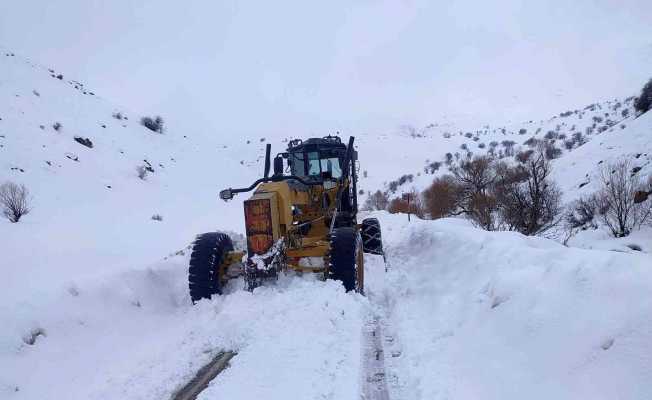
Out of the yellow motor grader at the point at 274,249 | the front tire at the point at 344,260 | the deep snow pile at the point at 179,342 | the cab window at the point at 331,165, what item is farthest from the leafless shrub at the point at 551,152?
the deep snow pile at the point at 179,342

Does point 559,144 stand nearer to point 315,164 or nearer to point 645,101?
point 645,101

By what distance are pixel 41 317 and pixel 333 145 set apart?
657 centimetres

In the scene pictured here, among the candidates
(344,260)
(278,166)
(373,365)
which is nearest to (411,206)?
(278,166)

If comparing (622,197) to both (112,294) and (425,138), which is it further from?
(425,138)

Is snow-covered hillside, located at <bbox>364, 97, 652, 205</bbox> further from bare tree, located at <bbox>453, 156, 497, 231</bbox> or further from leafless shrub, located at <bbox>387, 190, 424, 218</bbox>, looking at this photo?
leafless shrub, located at <bbox>387, 190, 424, 218</bbox>

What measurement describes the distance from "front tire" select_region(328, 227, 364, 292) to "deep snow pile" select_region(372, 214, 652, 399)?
2.54 ft

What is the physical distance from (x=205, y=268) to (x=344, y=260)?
6.85 ft

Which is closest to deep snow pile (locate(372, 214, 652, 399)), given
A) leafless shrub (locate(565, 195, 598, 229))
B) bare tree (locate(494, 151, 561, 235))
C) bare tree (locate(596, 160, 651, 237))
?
bare tree (locate(494, 151, 561, 235))

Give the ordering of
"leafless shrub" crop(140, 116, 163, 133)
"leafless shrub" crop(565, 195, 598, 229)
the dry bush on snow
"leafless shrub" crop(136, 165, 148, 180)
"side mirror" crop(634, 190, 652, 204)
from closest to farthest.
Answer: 1. "side mirror" crop(634, 190, 652, 204)
2. "leafless shrub" crop(565, 195, 598, 229)
3. "leafless shrub" crop(136, 165, 148, 180)
4. the dry bush on snow
5. "leafless shrub" crop(140, 116, 163, 133)

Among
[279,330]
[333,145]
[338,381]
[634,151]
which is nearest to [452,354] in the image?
[338,381]

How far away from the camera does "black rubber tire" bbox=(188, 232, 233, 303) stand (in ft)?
23.1

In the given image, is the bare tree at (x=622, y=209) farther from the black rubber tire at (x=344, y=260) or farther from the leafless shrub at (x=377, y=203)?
the leafless shrub at (x=377, y=203)

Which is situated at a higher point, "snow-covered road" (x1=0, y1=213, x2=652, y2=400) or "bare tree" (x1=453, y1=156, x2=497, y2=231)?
"bare tree" (x1=453, y1=156, x2=497, y2=231)

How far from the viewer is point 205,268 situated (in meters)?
7.10
